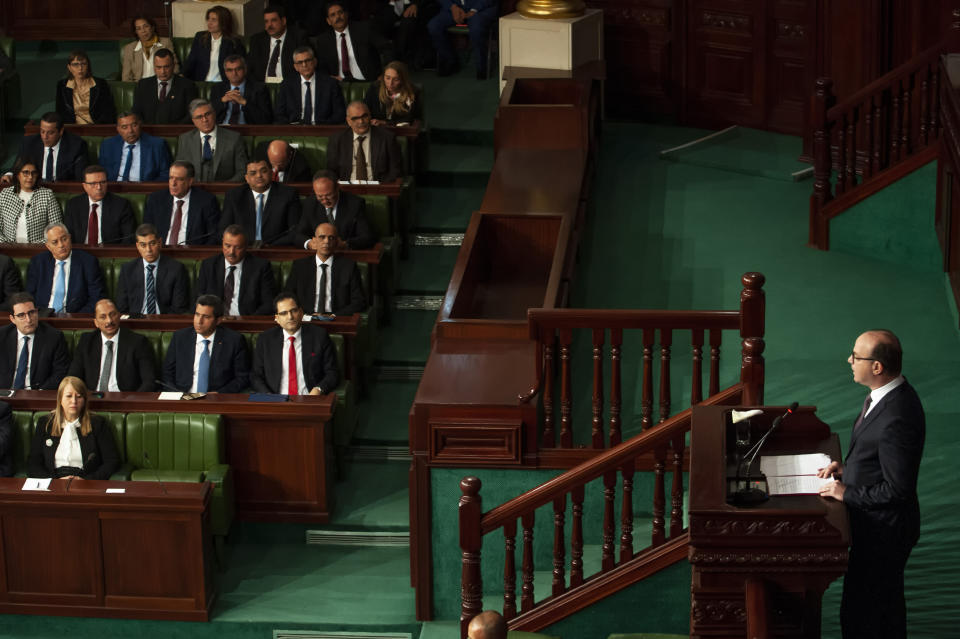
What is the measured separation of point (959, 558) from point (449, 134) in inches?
201

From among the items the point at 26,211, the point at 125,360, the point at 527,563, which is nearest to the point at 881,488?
the point at 527,563

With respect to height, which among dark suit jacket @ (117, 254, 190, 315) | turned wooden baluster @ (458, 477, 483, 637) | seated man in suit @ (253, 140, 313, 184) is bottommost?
turned wooden baluster @ (458, 477, 483, 637)

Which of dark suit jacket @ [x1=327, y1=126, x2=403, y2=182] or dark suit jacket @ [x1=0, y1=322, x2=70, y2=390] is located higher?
dark suit jacket @ [x1=327, y1=126, x2=403, y2=182]

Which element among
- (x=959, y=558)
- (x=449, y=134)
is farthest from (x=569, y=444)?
(x=449, y=134)

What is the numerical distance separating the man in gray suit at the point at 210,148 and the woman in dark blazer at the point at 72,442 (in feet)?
7.85

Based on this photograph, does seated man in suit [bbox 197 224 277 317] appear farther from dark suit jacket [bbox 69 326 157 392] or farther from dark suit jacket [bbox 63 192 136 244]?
dark suit jacket [bbox 63 192 136 244]

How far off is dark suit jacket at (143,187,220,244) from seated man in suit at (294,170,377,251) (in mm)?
548

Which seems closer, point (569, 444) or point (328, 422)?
point (569, 444)

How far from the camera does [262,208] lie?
7.72m

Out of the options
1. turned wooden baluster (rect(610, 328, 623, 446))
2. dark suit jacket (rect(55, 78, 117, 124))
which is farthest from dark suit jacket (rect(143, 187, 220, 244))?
turned wooden baluster (rect(610, 328, 623, 446))

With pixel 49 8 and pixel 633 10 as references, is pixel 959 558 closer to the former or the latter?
pixel 633 10

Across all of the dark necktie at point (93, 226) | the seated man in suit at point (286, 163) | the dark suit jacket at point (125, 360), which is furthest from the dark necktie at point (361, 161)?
the dark suit jacket at point (125, 360)

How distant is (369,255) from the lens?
7145 mm

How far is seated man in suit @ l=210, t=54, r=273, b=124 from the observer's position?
8.82 meters
